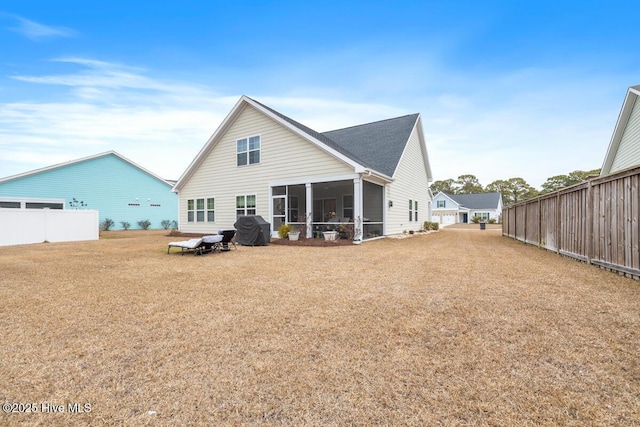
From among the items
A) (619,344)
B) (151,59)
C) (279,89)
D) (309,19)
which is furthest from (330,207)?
(619,344)

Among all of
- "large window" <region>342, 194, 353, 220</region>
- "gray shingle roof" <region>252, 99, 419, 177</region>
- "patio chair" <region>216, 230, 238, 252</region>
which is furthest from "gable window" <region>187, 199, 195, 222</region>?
"large window" <region>342, 194, 353, 220</region>

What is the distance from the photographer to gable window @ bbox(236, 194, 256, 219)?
51.4 feet

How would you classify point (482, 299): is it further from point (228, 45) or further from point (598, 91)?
point (598, 91)

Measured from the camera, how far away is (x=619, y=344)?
2.75m

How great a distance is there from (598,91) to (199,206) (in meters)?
21.8

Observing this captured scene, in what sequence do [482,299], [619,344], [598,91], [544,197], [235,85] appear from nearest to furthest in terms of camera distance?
[619,344]
[482,299]
[544,197]
[598,91]
[235,85]

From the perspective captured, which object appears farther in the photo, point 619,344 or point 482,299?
point 482,299

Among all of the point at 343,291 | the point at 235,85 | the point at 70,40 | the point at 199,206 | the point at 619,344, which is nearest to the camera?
the point at 619,344

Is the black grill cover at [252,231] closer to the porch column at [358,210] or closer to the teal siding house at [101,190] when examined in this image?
the porch column at [358,210]

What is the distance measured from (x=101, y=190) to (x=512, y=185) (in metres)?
72.2

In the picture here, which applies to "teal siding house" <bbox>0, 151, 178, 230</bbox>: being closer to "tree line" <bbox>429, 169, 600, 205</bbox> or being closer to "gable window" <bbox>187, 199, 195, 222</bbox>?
"gable window" <bbox>187, 199, 195, 222</bbox>

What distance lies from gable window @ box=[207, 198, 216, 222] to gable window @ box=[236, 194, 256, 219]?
1984 millimetres

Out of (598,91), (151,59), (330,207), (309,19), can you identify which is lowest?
(330,207)

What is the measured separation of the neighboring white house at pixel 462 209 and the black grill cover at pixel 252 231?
41.5 metres
